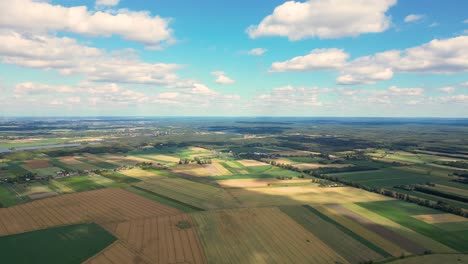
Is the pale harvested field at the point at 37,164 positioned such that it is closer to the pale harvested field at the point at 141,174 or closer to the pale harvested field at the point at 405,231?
the pale harvested field at the point at 141,174

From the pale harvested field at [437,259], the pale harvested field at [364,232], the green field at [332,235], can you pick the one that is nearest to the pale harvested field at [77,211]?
the green field at [332,235]

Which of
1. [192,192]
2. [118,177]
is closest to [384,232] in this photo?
[192,192]

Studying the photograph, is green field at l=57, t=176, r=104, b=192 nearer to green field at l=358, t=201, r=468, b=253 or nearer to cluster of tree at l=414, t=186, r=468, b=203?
green field at l=358, t=201, r=468, b=253

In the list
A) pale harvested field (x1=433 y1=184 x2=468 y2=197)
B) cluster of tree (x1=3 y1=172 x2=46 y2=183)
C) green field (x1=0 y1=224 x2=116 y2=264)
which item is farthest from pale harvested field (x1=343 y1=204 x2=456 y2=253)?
cluster of tree (x1=3 y1=172 x2=46 y2=183)

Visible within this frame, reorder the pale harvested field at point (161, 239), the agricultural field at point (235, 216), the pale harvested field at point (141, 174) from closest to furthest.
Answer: the pale harvested field at point (161, 239), the agricultural field at point (235, 216), the pale harvested field at point (141, 174)

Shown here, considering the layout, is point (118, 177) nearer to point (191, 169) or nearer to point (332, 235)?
point (191, 169)

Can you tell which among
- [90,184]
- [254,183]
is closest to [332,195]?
[254,183]
